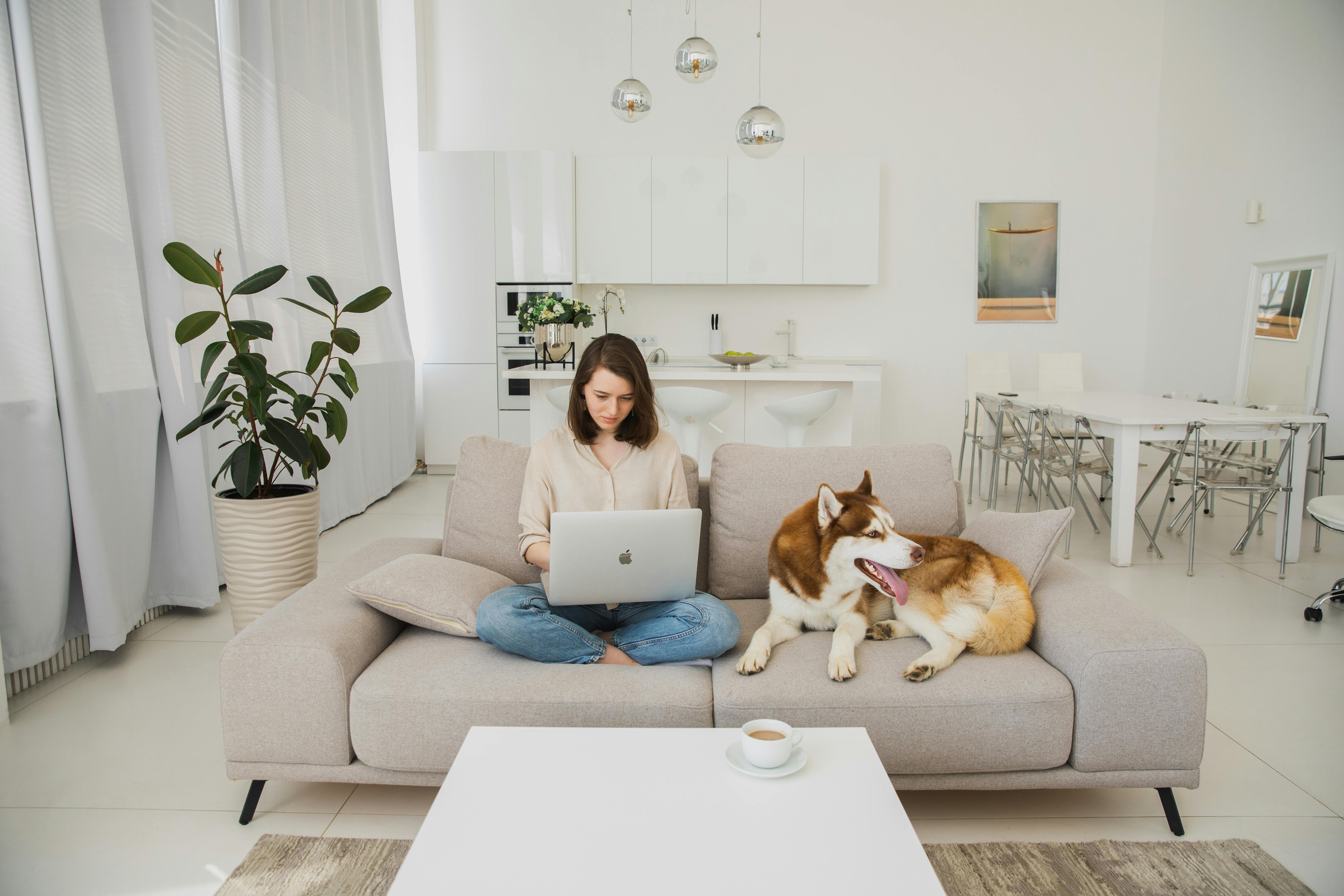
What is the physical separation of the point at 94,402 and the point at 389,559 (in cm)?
116

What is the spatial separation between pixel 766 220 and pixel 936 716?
15.6 ft

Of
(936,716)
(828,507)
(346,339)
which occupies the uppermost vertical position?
(346,339)

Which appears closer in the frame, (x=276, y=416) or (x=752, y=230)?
(x=276, y=416)

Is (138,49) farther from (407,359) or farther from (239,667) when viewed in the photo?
(407,359)

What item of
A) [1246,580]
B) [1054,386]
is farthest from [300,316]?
[1054,386]

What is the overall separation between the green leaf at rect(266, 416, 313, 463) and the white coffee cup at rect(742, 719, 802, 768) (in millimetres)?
1748

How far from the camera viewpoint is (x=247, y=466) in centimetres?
242

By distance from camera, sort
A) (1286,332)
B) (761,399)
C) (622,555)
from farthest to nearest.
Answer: (1286,332) < (761,399) < (622,555)

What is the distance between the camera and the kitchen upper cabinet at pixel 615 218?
5820mm

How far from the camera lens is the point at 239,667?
1652mm

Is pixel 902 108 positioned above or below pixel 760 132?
above

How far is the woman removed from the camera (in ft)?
5.79

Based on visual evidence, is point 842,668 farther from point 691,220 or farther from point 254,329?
point 691,220

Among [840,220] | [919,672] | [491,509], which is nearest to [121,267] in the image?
[491,509]
